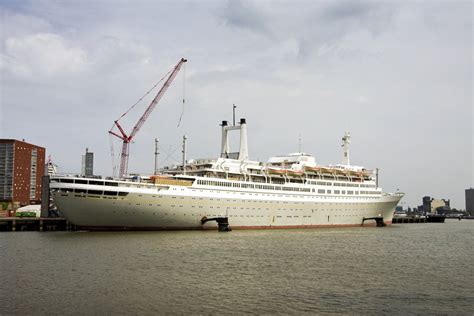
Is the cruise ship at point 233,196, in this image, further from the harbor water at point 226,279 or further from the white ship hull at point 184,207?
the harbor water at point 226,279

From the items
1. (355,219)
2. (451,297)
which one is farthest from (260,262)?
(355,219)

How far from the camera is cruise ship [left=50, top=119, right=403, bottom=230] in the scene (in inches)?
1887

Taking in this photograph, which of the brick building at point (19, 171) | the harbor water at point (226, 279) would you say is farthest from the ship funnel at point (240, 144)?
the brick building at point (19, 171)

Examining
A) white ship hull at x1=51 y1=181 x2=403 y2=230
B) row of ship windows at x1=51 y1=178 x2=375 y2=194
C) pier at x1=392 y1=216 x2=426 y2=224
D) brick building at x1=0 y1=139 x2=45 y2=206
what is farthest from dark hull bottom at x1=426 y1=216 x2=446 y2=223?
brick building at x1=0 y1=139 x2=45 y2=206

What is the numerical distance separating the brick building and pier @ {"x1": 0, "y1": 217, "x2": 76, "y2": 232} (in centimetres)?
6499

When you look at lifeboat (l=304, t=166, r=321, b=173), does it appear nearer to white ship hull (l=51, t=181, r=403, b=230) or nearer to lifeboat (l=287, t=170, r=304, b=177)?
lifeboat (l=287, t=170, r=304, b=177)

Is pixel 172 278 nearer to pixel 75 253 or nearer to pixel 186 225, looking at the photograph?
pixel 75 253

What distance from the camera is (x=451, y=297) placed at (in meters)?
20.4

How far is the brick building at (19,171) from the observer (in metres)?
124

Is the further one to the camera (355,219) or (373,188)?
(373,188)

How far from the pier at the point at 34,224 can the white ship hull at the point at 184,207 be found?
43.8 feet

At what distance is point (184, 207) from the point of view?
5172 centimetres

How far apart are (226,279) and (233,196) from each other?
111 ft

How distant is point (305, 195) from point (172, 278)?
45.3 meters
